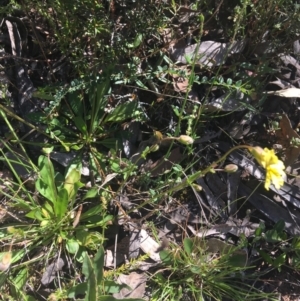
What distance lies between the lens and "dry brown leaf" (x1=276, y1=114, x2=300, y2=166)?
2010 millimetres

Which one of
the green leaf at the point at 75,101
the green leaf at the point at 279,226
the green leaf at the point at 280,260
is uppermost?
the green leaf at the point at 75,101

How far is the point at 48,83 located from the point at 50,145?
30cm

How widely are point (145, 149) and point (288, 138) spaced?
0.66 meters

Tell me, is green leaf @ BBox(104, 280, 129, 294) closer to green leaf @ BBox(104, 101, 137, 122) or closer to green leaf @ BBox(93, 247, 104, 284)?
green leaf @ BBox(93, 247, 104, 284)

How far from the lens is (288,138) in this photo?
203 centimetres

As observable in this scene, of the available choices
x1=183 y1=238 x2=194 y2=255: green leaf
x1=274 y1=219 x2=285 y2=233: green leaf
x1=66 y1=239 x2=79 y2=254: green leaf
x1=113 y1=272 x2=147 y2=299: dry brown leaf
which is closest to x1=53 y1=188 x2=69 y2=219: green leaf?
x1=66 y1=239 x2=79 y2=254: green leaf

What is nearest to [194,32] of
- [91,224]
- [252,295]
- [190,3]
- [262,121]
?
[190,3]

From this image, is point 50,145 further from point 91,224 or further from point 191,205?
point 191,205

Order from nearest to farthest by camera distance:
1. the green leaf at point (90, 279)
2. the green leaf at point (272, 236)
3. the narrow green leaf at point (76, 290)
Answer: the green leaf at point (90, 279) → the narrow green leaf at point (76, 290) → the green leaf at point (272, 236)

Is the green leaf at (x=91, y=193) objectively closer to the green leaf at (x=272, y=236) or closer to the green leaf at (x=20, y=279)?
the green leaf at (x=20, y=279)

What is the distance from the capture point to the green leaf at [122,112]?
1.92m

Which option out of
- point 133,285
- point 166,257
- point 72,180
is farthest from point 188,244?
point 72,180

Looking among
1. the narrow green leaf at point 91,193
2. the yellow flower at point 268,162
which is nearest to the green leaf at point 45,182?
the narrow green leaf at point 91,193

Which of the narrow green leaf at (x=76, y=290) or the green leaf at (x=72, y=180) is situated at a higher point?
the green leaf at (x=72, y=180)
